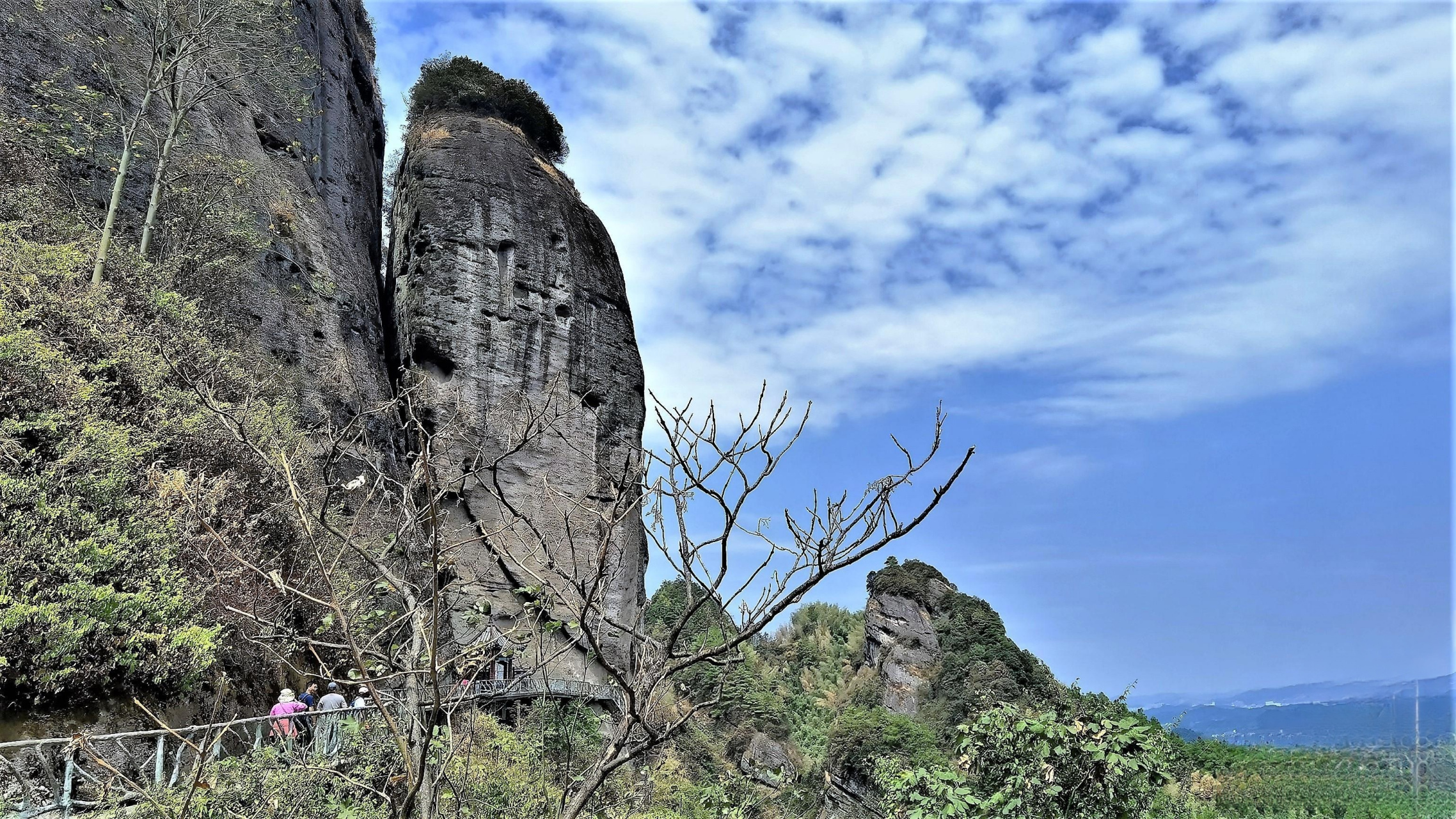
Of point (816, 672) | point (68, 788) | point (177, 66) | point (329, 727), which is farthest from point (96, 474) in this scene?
point (816, 672)

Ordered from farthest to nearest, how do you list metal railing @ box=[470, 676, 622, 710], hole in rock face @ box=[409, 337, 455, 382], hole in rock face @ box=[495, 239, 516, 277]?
hole in rock face @ box=[495, 239, 516, 277] → hole in rock face @ box=[409, 337, 455, 382] → metal railing @ box=[470, 676, 622, 710]

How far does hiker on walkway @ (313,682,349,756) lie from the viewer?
818cm

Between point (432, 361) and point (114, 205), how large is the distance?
8522 millimetres

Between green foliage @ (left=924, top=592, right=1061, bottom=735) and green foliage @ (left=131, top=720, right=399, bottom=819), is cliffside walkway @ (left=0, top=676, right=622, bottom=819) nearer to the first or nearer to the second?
green foliage @ (left=131, top=720, right=399, bottom=819)

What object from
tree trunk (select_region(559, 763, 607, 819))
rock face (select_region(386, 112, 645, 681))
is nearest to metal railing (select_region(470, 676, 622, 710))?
rock face (select_region(386, 112, 645, 681))

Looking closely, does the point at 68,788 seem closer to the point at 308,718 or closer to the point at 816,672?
the point at 308,718

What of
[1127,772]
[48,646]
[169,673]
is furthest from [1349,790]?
[48,646]

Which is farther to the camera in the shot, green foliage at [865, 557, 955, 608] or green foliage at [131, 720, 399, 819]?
green foliage at [865, 557, 955, 608]

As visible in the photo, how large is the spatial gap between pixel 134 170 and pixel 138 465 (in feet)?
26.2

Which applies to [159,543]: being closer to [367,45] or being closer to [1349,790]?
[1349,790]

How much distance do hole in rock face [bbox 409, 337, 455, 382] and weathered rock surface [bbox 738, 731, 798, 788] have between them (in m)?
14.9

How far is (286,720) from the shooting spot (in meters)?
7.99

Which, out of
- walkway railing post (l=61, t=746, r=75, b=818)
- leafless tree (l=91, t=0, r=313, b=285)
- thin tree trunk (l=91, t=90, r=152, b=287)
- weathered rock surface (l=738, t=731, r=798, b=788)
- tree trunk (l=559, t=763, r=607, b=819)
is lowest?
weathered rock surface (l=738, t=731, r=798, b=788)

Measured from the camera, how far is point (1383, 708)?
10.6 metres
